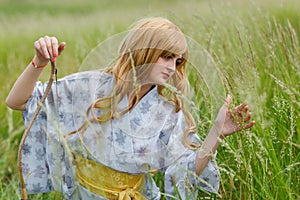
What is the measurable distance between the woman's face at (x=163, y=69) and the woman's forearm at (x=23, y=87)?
12.4 inches

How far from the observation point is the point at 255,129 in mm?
1812

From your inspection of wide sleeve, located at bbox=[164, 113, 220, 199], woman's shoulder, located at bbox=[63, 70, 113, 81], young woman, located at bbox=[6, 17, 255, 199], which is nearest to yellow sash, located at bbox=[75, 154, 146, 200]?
young woman, located at bbox=[6, 17, 255, 199]

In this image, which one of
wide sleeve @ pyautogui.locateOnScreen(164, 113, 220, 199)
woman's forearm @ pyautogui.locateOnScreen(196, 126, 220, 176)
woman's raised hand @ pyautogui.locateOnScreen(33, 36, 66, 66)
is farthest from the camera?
wide sleeve @ pyautogui.locateOnScreen(164, 113, 220, 199)

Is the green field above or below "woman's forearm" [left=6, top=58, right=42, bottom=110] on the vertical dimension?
below

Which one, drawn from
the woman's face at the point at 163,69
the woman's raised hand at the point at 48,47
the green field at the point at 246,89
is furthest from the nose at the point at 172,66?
the woman's raised hand at the point at 48,47

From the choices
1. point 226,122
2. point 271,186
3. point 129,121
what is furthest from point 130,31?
point 271,186

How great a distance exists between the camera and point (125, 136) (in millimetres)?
1567

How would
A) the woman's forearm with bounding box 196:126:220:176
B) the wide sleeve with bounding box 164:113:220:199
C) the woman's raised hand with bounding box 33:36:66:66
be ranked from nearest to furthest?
the woman's raised hand with bounding box 33:36:66:66, the woman's forearm with bounding box 196:126:220:176, the wide sleeve with bounding box 164:113:220:199

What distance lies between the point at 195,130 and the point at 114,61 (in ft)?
1.02

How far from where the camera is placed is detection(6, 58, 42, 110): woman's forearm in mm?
1517

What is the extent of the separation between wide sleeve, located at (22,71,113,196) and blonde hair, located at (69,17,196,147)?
31 millimetres

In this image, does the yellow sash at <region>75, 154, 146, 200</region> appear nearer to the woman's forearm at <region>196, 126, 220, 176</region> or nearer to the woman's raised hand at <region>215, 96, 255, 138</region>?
the woman's forearm at <region>196, 126, 220, 176</region>

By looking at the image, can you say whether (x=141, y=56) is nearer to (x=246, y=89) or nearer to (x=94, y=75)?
(x=94, y=75)

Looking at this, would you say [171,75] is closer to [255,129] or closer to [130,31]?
[130,31]
